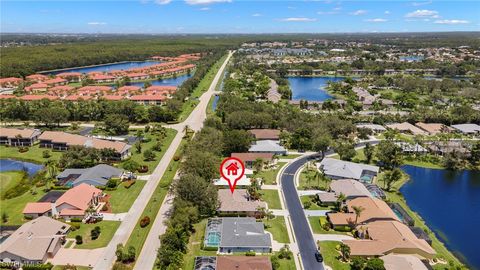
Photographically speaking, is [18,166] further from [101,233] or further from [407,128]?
[407,128]

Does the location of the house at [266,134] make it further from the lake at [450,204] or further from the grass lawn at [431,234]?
the grass lawn at [431,234]

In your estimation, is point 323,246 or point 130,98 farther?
point 130,98

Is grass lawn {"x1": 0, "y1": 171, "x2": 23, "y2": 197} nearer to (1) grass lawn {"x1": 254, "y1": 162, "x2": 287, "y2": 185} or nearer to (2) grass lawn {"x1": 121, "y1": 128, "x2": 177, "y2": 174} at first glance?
(2) grass lawn {"x1": 121, "y1": 128, "x2": 177, "y2": 174}

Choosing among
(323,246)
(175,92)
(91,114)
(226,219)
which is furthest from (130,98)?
(323,246)

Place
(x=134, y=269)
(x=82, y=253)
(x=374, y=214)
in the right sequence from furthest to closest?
(x=374, y=214), (x=82, y=253), (x=134, y=269)

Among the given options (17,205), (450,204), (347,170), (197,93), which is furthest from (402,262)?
(197,93)

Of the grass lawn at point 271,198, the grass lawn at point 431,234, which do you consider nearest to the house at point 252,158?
the grass lawn at point 271,198

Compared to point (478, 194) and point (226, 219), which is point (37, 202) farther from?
point (478, 194)
